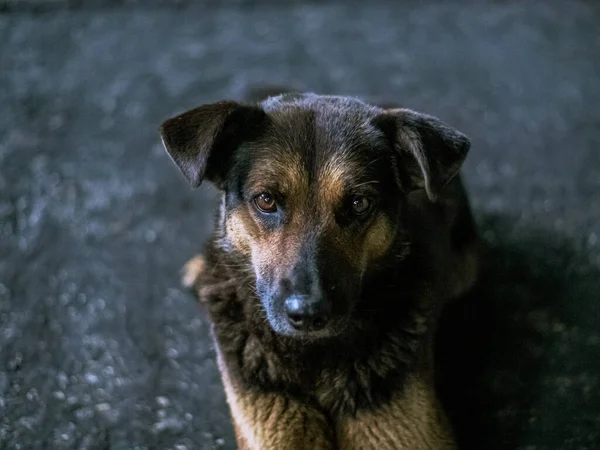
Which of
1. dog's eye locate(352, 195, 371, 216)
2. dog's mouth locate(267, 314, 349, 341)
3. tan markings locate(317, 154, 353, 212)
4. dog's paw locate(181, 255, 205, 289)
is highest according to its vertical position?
tan markings locate(317, 154, 353, 212)

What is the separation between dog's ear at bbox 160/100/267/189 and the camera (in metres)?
1.87

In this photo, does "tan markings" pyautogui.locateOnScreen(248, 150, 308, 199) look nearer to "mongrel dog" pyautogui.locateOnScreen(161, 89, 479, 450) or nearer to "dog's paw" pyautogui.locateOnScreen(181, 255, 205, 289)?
"mongrel dog" pyautogui.locateOnScreen(161, 89, 479, 450)

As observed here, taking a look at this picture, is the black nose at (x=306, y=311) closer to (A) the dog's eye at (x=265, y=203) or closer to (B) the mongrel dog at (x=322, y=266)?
(B) the mongrel dog at (x=322, y=266)

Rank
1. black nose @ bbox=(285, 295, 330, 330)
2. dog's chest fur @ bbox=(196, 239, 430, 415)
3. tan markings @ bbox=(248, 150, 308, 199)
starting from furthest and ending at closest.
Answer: dog's chest fur @ bbox=(196, 239, 430, 415) → tan markings @ bbox=(248, 150, 308, 199) → black nose @ bbox=(285, 295, 330, 330)

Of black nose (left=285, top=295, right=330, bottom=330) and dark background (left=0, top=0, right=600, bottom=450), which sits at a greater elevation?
black nose (left=285, top=295, right=330, bottom=330)

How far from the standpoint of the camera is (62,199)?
3.16 m

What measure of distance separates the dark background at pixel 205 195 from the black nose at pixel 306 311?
68 cm

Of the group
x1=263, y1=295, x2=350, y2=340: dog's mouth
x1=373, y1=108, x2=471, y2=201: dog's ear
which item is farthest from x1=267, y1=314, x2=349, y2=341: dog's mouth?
x1=373, y1=108, x2=471, y2=201: dog's ear

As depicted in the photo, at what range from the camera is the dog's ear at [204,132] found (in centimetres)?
187

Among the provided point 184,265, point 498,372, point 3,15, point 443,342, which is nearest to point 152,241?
point 184,265

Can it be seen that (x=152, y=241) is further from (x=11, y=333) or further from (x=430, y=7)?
(x=430, y=7)

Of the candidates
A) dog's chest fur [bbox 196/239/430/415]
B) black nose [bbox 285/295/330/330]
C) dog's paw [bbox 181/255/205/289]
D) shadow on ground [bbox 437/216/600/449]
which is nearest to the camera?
black nose [bbox 285/295/330/330]

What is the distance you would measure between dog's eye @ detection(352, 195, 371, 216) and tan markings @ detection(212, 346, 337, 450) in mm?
554

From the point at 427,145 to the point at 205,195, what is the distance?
4.98ft
